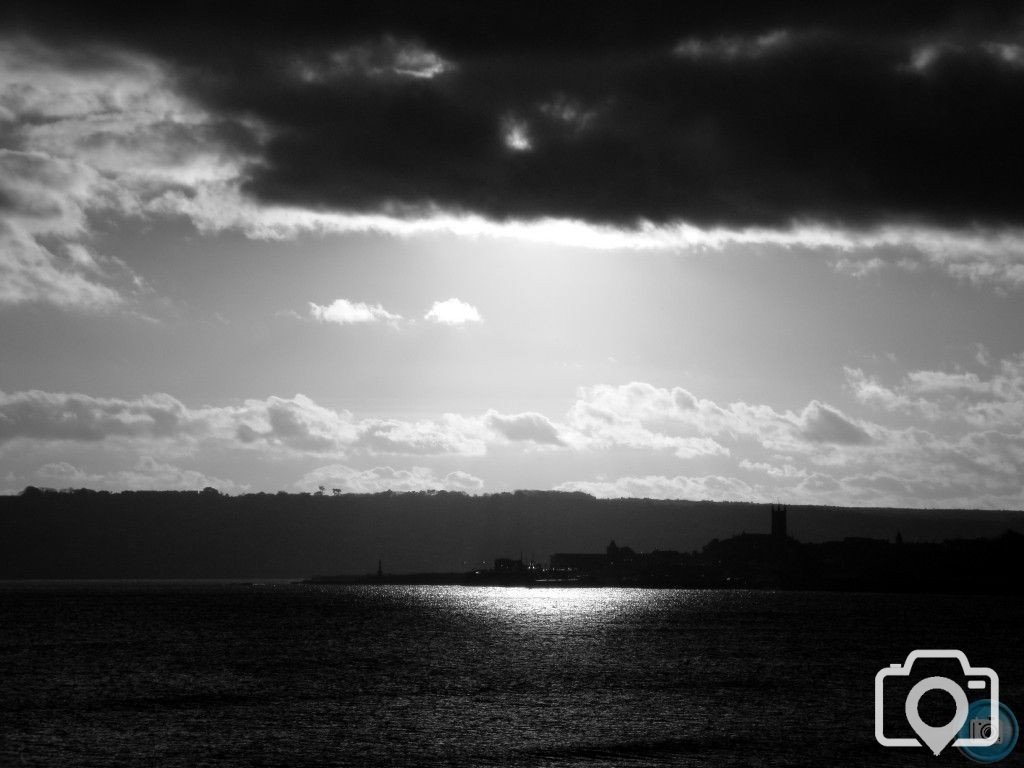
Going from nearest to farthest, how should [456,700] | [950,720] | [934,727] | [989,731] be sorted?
[989,731]
[934,727]
[950,720]
[456,700]

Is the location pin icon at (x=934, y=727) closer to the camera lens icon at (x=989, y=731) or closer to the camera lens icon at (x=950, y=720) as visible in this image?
the camera lens icon at (x=950, y=720)

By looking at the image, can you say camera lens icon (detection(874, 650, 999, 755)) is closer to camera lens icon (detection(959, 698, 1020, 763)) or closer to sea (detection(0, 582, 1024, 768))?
camera lens icon (detection(959, 698, 1020, 763))

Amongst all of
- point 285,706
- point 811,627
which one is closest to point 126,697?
point 285,706

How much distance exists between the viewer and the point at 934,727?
76688 millimetres

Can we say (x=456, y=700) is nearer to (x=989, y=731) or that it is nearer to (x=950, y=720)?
(x=950, y=720)

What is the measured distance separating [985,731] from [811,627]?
120m

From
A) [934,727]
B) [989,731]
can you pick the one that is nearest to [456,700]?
[934,727]

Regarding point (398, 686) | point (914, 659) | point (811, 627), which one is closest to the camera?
point (398, 686)

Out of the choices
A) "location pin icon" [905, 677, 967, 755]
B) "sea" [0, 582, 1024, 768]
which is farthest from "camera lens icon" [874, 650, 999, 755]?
"sea" [0, 582, 1024, 768]

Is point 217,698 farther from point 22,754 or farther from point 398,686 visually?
point 22,754

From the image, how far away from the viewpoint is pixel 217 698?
9194 cm

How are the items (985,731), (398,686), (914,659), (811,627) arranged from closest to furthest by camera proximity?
1. (985,731)
2. (398,686)
3. (914,659)
4. (811,627)

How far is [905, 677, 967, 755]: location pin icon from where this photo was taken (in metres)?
71.2

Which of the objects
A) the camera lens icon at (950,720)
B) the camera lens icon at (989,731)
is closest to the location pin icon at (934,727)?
the camera lens icon at (950,720)
